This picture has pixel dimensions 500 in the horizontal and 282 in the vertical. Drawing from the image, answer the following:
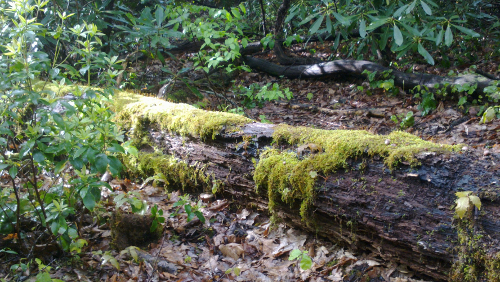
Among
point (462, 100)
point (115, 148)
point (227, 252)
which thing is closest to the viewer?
point (115, 148)

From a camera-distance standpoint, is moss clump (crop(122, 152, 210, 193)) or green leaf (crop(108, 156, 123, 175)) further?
moss clump (crop(122, 152, 210, 193))

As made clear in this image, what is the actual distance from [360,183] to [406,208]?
0.34 meters

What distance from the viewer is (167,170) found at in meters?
3.57

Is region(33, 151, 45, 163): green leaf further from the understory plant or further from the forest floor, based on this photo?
the forest floor

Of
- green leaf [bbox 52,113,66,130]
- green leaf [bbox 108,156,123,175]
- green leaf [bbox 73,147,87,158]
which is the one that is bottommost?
green leaf [bbox 108,156,123,175]

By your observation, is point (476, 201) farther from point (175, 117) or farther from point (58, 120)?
point (175, 117)

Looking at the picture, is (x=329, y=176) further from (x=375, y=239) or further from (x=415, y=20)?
(x=415, y=20)

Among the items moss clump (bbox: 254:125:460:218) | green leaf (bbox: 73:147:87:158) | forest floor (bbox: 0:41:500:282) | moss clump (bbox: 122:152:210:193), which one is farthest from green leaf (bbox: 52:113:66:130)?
moss clump (bbox: 254:125:460:218)

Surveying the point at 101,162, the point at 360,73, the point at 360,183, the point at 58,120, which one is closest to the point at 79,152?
the point at 101,162

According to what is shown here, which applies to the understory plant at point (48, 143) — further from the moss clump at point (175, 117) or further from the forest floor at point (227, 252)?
the moss clump at point (175, 117)

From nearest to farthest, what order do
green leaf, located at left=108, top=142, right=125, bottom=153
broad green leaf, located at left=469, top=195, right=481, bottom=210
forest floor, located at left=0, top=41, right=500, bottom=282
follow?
broad green leaf, located at left=469, top=195, right=481, bottom=210 → green leaf, located at left=108, top=142, right=125, bottom=153 → forest floor, located at left=0, top=41, right=500, bottom=282

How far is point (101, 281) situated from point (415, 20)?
400 centimetres

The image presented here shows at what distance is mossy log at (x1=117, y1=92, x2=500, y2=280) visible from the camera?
6.51 feet

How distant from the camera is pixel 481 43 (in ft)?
22.3
